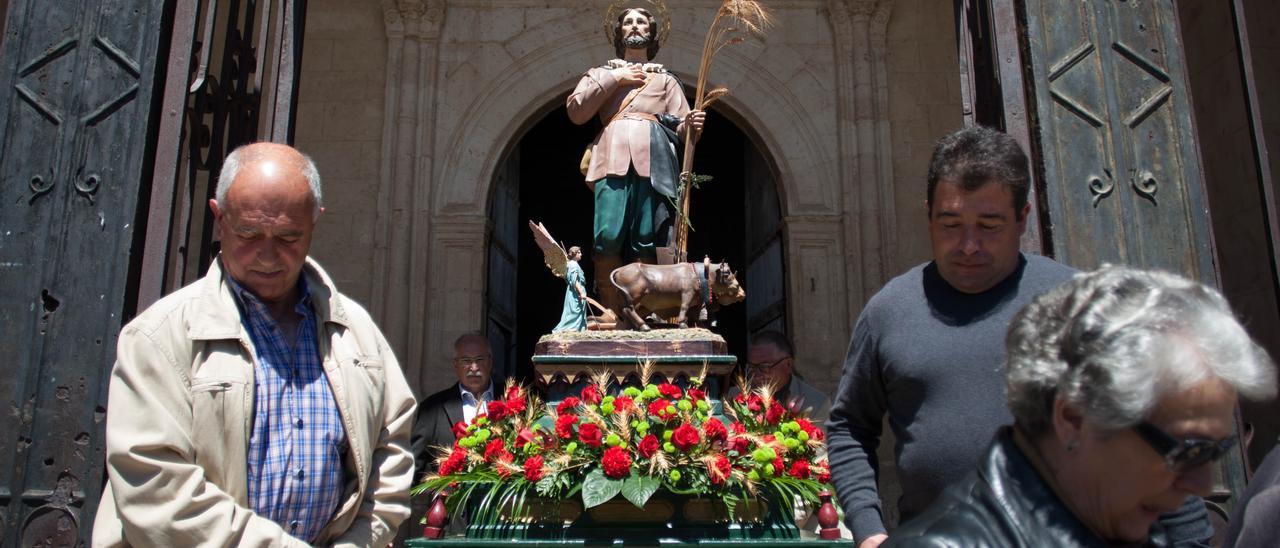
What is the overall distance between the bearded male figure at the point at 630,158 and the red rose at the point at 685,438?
1.64 m

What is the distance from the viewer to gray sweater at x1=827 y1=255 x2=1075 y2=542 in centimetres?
208

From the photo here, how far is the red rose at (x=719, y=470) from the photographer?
3.19 m

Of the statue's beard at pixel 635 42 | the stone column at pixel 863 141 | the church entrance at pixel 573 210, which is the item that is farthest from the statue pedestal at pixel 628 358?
the church entrance at pixel 573 210

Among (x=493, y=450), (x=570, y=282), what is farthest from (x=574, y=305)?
A: (x=493, y=450)

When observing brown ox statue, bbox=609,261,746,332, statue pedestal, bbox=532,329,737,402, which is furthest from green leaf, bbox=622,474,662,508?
brown ox statue, bbox=609,261,746,332

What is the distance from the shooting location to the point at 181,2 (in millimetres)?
4039

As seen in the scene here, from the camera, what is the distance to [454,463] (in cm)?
345

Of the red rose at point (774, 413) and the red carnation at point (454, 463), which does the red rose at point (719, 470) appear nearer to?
the red rose at point (774, 413)

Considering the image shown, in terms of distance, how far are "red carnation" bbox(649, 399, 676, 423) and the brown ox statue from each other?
1042 mm

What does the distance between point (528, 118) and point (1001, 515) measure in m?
7.71

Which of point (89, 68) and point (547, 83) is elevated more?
point (547, 83)

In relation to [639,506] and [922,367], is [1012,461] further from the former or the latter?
Result: [639,506]

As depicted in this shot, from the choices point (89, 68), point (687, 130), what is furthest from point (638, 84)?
point (89, 68)

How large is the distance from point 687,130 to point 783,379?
1425mm
